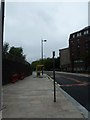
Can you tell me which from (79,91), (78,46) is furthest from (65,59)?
(79,91)

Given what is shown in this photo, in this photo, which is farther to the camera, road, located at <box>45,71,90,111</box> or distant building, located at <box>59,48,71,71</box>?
distant building, located at <box>59,48,71,71</box>

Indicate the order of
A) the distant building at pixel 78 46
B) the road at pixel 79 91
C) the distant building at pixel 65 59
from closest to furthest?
the road at pixel 79 91 < the distant building at pixel 78 46 < the distant building at pixel 65 59

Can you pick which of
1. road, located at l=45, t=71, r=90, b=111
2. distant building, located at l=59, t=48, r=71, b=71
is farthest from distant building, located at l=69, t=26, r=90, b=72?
road, located at l=45, t=71, r=90, b=111

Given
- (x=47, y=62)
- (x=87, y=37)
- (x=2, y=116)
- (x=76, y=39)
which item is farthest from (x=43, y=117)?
(x=47, y=62)

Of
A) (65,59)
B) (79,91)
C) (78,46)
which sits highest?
(78,46)

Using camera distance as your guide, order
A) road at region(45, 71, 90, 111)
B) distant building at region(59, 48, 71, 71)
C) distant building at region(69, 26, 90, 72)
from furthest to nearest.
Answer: distant building at region(59, 48, 71, 71)
distant building at region(69, 26, 90, 72)
road at region(45, 71, 90, 111)

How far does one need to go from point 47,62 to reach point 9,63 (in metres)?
114

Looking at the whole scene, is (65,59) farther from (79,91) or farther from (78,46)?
(79,91)

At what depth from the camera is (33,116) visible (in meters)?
9.27

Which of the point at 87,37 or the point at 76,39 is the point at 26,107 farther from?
the point at 76,39

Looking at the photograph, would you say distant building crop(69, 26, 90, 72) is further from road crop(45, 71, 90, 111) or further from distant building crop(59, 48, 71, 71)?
road crop(45, 71, 90, 111)

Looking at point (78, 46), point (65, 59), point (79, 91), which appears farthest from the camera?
point (65, 59)

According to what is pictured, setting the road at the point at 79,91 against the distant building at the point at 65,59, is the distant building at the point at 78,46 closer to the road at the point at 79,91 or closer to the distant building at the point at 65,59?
the distant building at the point at 65,59

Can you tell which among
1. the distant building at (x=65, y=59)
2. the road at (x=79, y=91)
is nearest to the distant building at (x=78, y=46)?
the distant building at (x=65, y=59)
